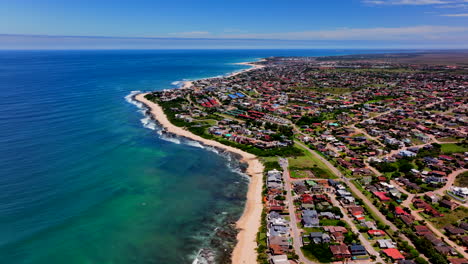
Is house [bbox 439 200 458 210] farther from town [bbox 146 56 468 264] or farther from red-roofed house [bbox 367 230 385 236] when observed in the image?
Result: red-roofed house [bbox 367 230 385 236]

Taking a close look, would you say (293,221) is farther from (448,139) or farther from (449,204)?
(448,139)

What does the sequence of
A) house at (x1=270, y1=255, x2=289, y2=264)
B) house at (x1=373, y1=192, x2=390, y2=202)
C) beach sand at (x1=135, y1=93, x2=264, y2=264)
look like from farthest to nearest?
1. house at (x1=373, y1=192, x2=390, y2=202)
2. beach sand at (x1=135, y1=93, x2=264, y2=264)
3. house at (x1=270, y1=255, x2=289, y2=264)

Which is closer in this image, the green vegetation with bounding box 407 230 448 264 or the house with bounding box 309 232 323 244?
the green vegetation with bounding box 407 230 448 264

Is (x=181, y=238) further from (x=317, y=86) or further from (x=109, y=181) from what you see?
(x=317, y=86)

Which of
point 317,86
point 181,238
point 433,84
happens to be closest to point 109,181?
→ point 181,238

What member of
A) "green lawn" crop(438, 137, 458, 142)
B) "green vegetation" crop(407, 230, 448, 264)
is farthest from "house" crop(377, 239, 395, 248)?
"green lawn" crop(438, 137, 458, 142)

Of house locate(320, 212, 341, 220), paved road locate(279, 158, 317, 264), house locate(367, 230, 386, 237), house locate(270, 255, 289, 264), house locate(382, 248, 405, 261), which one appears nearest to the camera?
house locate(382, 248, 405, 261)
